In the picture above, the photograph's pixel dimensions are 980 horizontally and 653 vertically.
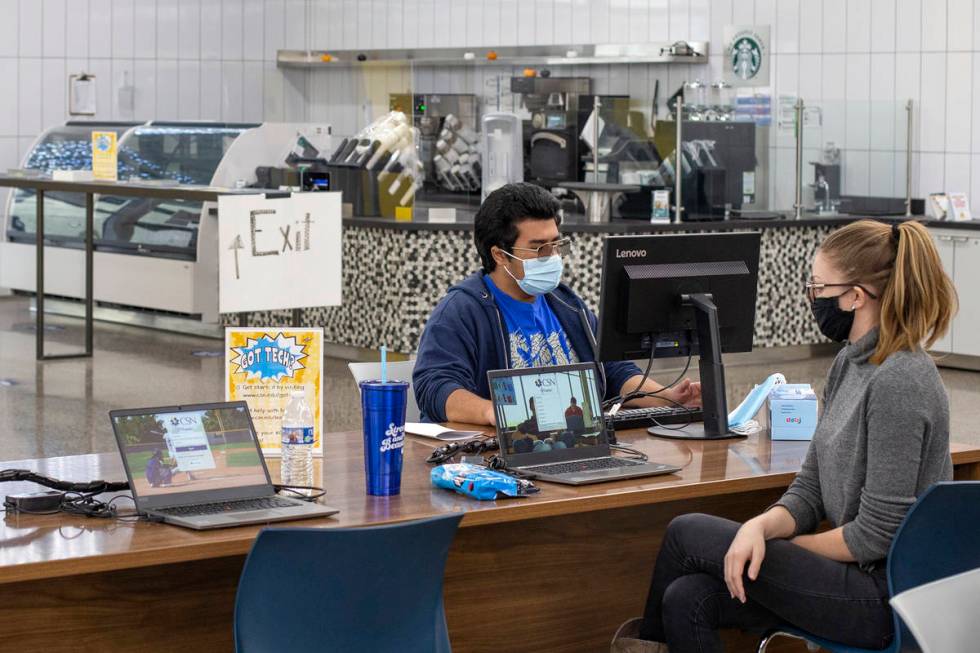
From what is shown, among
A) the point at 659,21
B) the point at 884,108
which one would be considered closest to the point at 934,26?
the point at 884,108

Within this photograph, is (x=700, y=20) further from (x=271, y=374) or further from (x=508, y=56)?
(x=271, y=374)

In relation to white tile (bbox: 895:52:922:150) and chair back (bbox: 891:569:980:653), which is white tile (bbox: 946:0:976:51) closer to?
white tile (bbox: 895:52:922:150)

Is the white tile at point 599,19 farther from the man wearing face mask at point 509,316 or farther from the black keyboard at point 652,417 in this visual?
the black keyboard at point 652,417

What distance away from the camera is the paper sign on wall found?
5.32 metres

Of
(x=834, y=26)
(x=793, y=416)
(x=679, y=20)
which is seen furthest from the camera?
(x=679, y=20)

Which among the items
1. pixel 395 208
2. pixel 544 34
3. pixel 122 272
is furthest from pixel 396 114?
pixel 544 34

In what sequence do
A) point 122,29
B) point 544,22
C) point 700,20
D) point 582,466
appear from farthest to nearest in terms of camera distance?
point 122,29 < point 544,22 < point 700,20 < point 582,466

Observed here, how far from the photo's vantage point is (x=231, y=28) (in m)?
13.3

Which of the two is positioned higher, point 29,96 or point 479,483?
point 29,96

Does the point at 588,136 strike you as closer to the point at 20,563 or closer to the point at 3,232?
the point at 3,232

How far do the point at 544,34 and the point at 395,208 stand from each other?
414cm

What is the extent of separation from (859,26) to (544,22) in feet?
10.4

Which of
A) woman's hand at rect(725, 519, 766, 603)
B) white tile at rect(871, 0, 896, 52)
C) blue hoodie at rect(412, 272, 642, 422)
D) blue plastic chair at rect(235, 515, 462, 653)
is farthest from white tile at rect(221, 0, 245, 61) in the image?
blue plastic chair at rect(235, 515, 462, 653)

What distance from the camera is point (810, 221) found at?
905 centimetres
